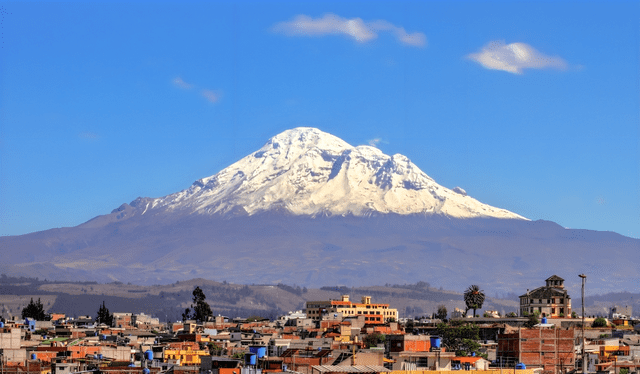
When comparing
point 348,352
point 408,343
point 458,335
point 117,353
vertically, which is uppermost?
point 458,335

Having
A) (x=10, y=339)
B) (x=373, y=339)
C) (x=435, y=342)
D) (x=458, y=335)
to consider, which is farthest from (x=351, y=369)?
(x=458, y=335)

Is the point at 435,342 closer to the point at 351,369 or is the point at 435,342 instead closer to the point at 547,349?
the point at 547,349

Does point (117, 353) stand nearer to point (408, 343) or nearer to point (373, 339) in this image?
point (408, 343)

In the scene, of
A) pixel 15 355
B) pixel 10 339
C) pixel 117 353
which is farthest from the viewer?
pixel 117 353

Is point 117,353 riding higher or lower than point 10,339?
lower

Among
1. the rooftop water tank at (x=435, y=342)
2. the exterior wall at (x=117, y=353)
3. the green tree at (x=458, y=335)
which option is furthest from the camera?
the green tree at (x=458, y=335)

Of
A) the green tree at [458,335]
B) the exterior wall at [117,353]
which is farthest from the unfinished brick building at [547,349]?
the green tree at [458,335]

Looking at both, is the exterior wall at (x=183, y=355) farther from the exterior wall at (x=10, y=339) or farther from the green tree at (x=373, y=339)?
the green tree at (x=373, y=339)

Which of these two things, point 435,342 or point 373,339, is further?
point 373,339

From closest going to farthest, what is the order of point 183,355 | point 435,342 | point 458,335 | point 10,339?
point 435,342 < point 10,339 < point 183,355 < point 458,335

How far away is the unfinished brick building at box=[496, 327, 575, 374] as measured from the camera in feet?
323

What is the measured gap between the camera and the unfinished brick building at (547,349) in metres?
98.6

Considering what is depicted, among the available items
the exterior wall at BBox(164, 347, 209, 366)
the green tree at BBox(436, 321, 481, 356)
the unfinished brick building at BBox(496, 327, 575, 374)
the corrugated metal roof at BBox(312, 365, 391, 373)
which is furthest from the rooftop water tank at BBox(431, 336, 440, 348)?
the corrugated metal roof at BBox(312, 365, 391, 373)

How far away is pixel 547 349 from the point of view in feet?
325
